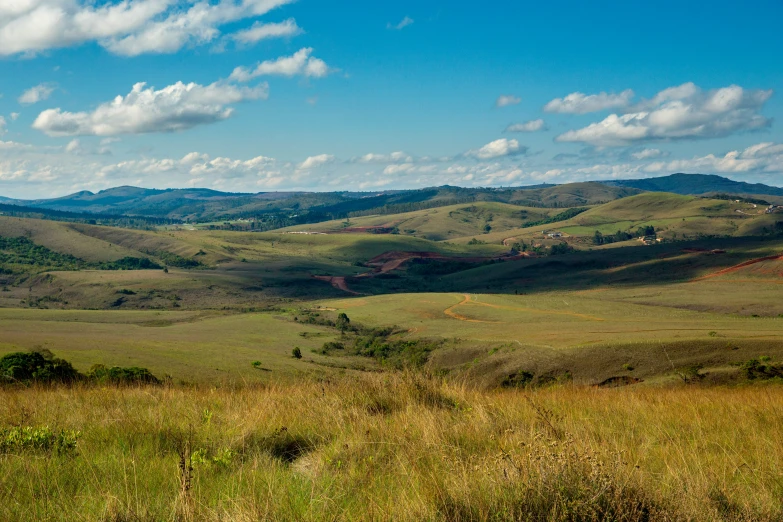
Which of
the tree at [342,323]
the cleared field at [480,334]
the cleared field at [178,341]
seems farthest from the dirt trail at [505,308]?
the cleared field at [178,341]

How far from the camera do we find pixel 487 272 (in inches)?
→ 5856

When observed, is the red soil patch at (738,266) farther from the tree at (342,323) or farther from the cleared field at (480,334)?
the tree at (342,323)

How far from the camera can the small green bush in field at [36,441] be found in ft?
19.3

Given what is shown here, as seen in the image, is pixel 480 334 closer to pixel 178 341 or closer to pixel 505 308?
pixel 505 308

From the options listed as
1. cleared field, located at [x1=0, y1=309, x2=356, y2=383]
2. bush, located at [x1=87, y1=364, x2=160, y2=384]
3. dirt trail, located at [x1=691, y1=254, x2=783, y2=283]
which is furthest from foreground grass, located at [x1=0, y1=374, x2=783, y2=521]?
dirt trail, located at [x1=691, y1=254, x2=783, y2=283]

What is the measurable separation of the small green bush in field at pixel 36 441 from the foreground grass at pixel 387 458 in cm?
4

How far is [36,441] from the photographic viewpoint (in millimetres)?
5980

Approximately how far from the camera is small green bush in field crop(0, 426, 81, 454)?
19.3 feet

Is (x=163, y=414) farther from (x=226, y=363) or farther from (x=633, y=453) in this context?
(x=226, y=363)

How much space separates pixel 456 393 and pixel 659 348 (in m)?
31.5

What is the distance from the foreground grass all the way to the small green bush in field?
44mm

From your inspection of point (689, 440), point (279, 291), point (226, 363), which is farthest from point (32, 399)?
point (279, 291)

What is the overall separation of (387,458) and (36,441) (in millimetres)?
3542

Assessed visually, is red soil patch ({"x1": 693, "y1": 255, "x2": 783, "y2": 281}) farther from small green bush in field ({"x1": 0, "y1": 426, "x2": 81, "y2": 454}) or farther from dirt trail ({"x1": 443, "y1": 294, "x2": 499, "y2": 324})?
small green bush in field ({"x1": 0, "y1": 426, "x2": 81, "y2": 454})
